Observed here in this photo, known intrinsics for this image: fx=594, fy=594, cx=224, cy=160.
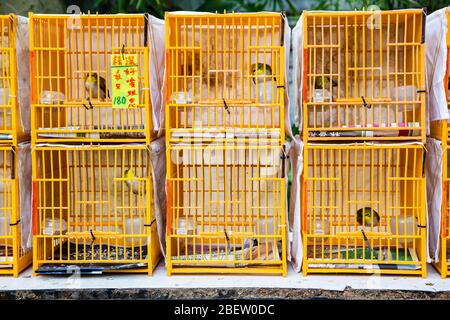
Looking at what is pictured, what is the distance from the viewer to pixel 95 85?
10.1 feet

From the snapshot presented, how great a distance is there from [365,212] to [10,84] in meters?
1.91

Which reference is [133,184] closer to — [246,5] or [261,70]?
[261,70]

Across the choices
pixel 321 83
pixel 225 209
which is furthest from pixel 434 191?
pixel 225 209

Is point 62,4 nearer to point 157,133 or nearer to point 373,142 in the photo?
point 157,133

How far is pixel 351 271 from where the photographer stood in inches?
117

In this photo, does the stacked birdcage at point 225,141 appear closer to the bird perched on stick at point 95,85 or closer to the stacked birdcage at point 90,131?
the stacked birdcage at point 90,131

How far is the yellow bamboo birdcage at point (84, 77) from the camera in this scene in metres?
2.96

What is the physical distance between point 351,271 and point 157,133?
48.6 inches

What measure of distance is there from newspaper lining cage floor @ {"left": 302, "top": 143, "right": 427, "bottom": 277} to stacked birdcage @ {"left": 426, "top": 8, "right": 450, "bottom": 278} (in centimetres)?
8

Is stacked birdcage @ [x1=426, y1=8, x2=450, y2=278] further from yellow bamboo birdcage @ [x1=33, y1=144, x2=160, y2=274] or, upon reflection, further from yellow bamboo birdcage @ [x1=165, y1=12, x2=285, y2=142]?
yellow bamboo birdcage @ [x1=33, y1=144, x2=160, y2=274]

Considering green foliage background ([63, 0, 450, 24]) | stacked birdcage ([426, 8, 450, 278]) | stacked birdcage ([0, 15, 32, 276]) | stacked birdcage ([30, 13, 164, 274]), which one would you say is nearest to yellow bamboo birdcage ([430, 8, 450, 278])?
stacked birdcage ([426, 8, 450, 278])

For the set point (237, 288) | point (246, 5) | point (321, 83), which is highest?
point (246, 5)

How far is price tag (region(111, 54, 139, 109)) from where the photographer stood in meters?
2.94
